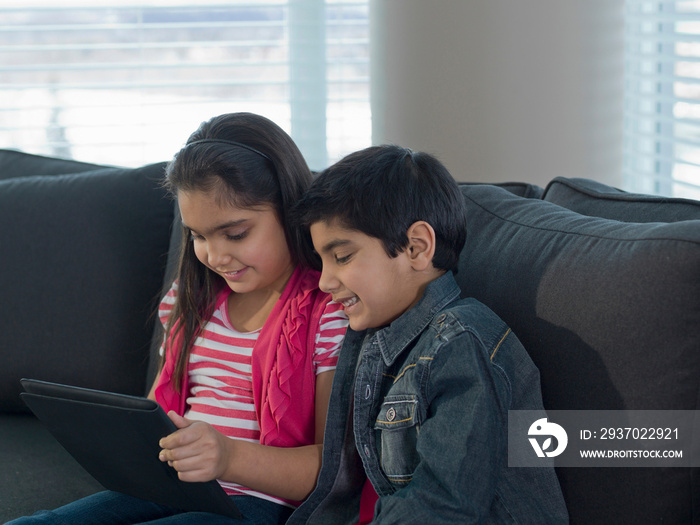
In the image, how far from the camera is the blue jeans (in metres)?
1.06

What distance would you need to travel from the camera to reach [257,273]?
1.18 metres

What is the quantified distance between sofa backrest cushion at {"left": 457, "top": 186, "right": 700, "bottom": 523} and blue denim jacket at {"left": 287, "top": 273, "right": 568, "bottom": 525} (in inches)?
1.8

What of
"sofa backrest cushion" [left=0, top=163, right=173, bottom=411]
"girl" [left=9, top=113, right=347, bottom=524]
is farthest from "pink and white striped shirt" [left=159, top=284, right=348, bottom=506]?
"sofa backrest cushion" [left=0, top=163, right=173, bottom=411]

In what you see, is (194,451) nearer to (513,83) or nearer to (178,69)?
(513,83)

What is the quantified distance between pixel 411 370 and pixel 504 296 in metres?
0.20

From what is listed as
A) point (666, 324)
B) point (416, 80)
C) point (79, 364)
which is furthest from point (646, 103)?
point (79, 364)

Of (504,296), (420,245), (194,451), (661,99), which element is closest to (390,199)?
(420,245)

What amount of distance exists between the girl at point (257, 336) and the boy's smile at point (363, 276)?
124mm

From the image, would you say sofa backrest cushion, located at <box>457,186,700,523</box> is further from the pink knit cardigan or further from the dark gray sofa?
the pink knit cardigan

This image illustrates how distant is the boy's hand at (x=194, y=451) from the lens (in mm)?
948

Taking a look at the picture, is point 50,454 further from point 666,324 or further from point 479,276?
point 666,324

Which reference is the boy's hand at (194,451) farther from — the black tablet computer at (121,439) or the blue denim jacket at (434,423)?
the blue denim jacket at (434,423)

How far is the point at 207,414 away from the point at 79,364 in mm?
481

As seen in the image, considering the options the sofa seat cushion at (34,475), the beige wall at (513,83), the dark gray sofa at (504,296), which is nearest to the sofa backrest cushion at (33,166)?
the dark gray sofa at (504,296)
